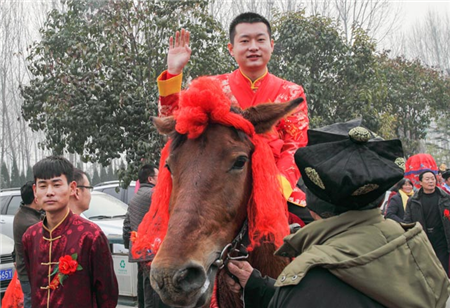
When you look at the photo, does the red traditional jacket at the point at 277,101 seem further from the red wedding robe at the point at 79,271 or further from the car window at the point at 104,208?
the car window at the point at 104,208

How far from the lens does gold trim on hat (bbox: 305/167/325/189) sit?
1977 millimetres

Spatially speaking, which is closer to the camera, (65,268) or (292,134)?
(292,134)

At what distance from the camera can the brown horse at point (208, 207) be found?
2.34 metres

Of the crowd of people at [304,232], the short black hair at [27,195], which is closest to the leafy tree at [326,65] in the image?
the short black hair at [27,195]

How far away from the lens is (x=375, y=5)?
22609 mm

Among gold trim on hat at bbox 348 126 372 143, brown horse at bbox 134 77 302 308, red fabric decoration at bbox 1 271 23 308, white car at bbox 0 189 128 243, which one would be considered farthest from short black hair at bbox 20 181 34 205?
gold trim on hat at bbox 348 126 372 143

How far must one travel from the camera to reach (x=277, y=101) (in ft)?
11.7

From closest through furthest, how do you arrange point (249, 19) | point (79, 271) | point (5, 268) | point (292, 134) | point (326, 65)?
point (292, 134) < point (249, 19) < point (79, 271) < point (5, 268) < point (326, 65)

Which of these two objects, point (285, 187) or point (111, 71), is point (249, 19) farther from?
point (111, 71)

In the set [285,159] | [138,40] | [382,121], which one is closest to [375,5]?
[382,121]

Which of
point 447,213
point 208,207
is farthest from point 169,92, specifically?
point 447,213

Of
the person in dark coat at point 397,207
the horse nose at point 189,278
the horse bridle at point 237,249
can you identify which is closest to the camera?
the horse nose at point 189,278

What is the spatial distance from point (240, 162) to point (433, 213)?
658 cm

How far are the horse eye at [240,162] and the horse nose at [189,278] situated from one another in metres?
0.64
